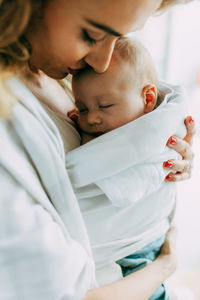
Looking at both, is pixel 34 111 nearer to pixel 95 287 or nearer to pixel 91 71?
pixel 91 71

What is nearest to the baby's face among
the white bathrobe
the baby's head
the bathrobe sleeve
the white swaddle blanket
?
the baby's head

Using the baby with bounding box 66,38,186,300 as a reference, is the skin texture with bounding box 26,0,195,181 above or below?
above

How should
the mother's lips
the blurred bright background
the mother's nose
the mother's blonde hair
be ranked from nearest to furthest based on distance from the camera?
the mother's blonde hair < the mother's nose < the mother's lips < the blurred bright background

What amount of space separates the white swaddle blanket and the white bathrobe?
0.09m

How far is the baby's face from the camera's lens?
0.88m

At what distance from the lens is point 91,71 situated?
0.87m

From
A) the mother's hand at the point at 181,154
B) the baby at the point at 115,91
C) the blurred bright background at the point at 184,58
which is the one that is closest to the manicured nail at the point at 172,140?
the mother's hand at the point at 181,154

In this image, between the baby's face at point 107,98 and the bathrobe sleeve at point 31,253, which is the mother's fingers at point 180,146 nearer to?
the baby's face at point 107,98

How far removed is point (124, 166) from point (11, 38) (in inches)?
14.7

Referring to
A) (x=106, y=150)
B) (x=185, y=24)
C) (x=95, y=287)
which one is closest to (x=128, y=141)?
(x=106, y=150)

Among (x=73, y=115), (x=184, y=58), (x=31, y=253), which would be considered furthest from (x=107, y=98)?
(x=184, y=58)

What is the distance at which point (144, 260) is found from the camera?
95cm

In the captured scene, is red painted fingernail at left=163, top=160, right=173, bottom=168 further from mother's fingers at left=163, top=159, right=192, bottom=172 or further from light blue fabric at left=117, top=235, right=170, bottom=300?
light blue fabric at left=117, top=235, right=170, bottom=300

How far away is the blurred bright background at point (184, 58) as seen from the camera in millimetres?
2010
